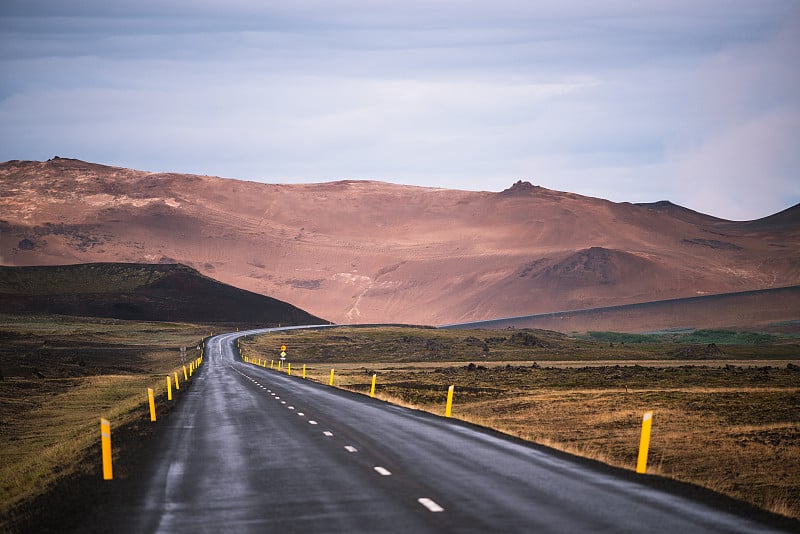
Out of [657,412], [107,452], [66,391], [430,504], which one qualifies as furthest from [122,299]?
[430,504]

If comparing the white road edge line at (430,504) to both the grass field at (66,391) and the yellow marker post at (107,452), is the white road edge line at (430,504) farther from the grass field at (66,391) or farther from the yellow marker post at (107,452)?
the yellow marker post at (107,452)

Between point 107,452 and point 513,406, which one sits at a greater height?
point 107,452

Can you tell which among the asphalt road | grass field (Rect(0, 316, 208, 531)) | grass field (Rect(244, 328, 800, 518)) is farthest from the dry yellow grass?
grass field (Rect(0, 316, 208, 531))

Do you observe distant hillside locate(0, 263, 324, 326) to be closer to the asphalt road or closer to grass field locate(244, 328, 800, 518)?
grass field locate(244, 328, 800, 518)

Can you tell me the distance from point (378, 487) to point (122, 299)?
171 meters

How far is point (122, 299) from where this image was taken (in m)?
180

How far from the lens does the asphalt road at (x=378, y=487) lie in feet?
43.3

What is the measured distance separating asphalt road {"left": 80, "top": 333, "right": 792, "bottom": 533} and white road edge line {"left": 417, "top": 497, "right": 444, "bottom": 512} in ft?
0.12

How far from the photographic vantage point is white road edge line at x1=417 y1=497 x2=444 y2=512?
14102 millimetres

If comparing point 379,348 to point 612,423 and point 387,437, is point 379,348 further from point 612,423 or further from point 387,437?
point 387,437

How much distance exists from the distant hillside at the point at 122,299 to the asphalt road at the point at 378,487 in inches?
6013

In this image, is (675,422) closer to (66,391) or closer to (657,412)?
(657,412)

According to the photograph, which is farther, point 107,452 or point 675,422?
point 675,422

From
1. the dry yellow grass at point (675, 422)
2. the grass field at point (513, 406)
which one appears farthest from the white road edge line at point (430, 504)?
the grass field at point (513, 406)
